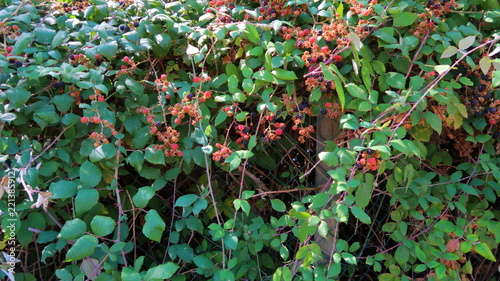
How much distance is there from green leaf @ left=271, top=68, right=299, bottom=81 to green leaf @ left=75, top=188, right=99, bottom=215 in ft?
2.27

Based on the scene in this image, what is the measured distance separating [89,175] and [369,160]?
0.86 m

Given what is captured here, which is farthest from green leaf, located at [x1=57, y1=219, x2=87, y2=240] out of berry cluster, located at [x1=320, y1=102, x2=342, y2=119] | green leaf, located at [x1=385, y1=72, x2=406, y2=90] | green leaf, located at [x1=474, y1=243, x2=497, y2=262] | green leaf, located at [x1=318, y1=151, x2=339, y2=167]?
green leaf, located at [x1=474, y1=243, x2=497, y2=262]

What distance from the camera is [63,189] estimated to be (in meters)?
1.35

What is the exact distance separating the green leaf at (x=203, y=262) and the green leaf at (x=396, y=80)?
87 cm

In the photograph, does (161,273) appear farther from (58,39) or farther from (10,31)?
(10,31)

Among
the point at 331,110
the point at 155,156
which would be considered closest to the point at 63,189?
the point at 155,156

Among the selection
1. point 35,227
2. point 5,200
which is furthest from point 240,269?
point 5,200

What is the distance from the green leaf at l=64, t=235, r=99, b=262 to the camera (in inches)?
49.8

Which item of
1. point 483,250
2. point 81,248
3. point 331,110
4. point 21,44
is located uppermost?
point 21,44

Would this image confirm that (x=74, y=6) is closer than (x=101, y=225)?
No

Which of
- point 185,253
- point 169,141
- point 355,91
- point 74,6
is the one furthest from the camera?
point 74,6

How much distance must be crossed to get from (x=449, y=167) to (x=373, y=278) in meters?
0.68

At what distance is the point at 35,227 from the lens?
1479 mm

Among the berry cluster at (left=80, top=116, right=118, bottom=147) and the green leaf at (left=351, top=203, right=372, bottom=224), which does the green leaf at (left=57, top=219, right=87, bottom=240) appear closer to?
the berry cluster at (left=80, top=116, right=118, bottom=147)
